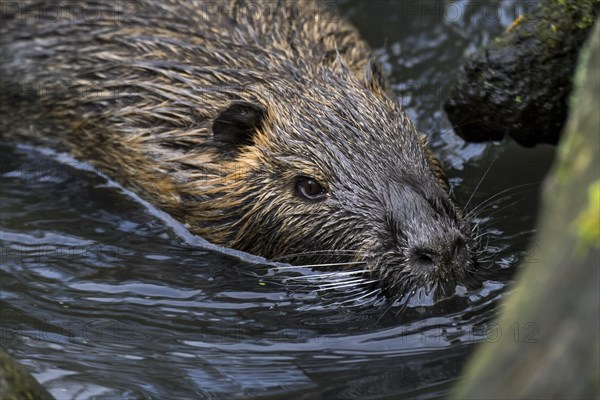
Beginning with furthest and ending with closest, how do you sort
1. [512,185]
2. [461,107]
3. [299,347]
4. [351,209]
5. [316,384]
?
1. [461,107]
2. [512,185]
3. [351,209]
4. [299,347]
5. [316,384]

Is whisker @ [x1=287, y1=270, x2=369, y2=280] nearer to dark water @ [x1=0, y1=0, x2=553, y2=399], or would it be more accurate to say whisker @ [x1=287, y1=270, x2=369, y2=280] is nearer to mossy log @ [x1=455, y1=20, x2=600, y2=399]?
dark water @ [x1=0, y1=0, x2=553, y2=399]

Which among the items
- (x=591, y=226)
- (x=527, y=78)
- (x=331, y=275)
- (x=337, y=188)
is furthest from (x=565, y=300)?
(x=527, y=78)

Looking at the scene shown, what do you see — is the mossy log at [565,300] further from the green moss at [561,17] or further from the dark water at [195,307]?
the green moss at [561,17]

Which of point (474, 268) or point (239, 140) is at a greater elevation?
point (239, 140)

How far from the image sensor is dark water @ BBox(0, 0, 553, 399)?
493 centimetres

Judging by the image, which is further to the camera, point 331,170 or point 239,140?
point 239,140

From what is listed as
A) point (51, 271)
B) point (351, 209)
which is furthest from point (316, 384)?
point (51, 271)

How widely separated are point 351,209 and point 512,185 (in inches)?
67.9

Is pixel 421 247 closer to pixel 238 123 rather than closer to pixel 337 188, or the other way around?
pixel 337 188

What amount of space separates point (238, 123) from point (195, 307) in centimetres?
120

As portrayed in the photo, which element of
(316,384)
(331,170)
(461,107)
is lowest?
(316,384)

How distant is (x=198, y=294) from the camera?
5.95 m

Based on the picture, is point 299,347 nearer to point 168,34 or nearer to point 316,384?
point 316,384

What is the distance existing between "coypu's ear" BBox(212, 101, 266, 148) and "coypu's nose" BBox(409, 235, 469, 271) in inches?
58.0
